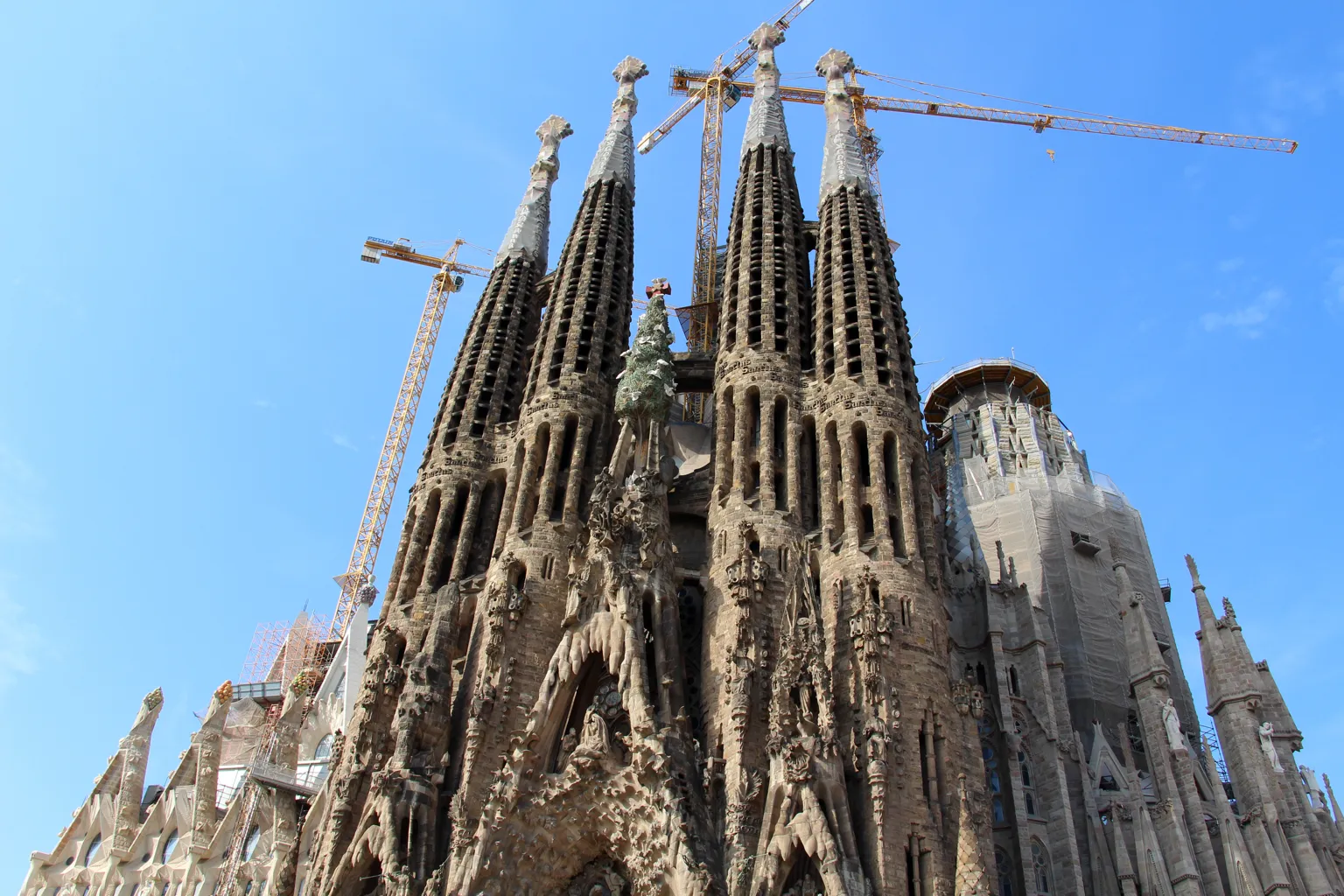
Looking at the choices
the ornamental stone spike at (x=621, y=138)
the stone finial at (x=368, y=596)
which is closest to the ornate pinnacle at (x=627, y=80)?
the ornamental stone spike at (x=621, y=138)

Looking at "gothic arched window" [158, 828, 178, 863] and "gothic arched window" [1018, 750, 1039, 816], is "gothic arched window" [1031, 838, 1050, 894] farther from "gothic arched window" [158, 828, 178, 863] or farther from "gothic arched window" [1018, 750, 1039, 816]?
"gothic arched window" [158, 828, 178, 863]

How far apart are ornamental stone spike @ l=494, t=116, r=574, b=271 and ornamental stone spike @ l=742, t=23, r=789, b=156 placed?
735cm

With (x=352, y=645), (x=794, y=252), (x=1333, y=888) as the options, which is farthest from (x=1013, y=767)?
(x=352, y=645)

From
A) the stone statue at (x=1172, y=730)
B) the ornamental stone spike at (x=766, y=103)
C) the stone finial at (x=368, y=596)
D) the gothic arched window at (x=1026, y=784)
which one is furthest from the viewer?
the stone finial at (x=368, y=596)

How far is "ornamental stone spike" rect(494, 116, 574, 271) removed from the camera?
39312 millimetres

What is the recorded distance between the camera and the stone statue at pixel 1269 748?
1103 inches

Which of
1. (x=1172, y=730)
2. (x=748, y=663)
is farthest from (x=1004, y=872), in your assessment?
(x=748, y=663)

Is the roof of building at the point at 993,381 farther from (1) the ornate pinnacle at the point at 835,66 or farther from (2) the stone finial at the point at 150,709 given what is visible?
(2) the stone finial at the point at 150,709

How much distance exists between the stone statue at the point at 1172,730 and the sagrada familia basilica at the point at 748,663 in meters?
0.09

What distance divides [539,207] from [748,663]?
2208cm

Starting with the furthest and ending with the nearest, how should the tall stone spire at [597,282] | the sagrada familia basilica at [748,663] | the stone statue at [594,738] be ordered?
1. the tall stone spire at [597,282]
2. the stone statue at [594,738]
3. the sagrada familia basilica at [748,663]

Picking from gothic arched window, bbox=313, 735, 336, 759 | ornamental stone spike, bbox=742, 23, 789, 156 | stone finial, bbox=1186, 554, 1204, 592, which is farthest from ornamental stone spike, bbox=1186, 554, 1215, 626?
gothic arched window, bbox=313, 735, 336, 759

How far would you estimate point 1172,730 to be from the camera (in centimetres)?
2728

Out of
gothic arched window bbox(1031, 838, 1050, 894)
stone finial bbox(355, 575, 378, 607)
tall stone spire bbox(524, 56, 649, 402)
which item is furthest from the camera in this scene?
stone finial bbox(355, 575, 378, 607)
